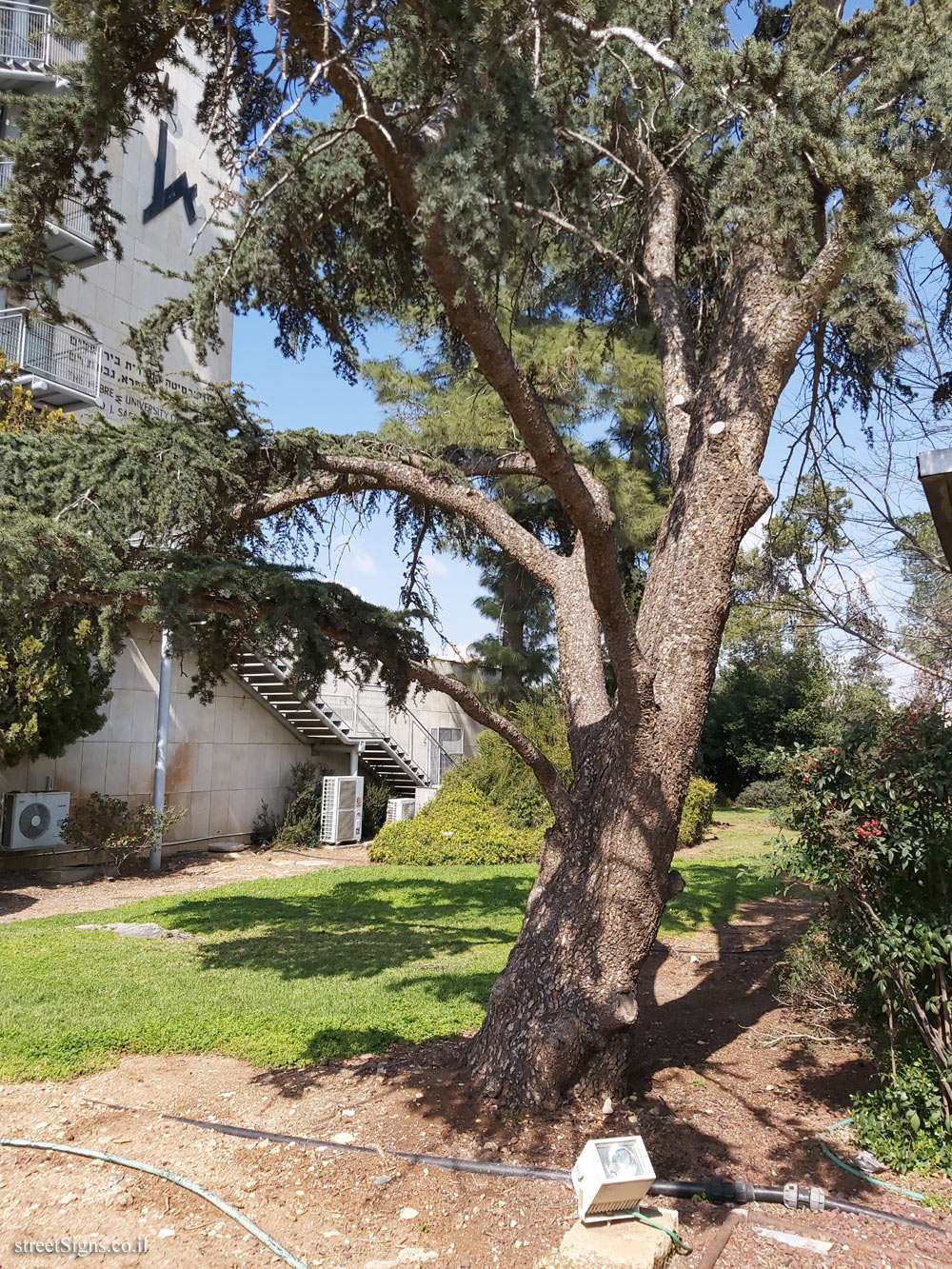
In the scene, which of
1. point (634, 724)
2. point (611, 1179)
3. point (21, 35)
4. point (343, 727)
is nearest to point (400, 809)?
point (343, 727)

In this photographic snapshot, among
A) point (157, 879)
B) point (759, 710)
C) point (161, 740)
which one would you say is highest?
point (759, 710)

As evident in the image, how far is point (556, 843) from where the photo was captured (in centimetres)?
522

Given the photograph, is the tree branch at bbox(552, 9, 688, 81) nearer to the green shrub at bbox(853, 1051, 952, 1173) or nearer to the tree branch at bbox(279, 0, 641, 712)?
the tree branch at bbox(279, 0, 641, 712)

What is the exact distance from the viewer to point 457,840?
1562cm

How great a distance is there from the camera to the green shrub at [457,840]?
50.0ft

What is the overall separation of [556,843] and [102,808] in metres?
9.71

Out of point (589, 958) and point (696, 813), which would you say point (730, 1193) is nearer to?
point (589, 958)

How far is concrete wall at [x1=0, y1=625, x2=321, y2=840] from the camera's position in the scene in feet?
45.4

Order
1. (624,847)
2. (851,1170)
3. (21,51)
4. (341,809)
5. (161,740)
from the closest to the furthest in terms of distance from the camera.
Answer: (851,1170) → (624,847) → (161,740) → (21,51) → (341,809)

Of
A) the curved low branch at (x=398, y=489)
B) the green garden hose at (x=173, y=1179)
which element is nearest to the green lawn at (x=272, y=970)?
the green garden hose at (x=173, y=1179)

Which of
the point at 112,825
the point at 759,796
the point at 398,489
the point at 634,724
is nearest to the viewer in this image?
the point at 634,724

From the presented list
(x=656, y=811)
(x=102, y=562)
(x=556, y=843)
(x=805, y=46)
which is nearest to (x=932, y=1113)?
(x=656, y=811)

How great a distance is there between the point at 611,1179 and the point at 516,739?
2.47 meters

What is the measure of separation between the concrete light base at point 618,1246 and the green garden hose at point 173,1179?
98 cm
